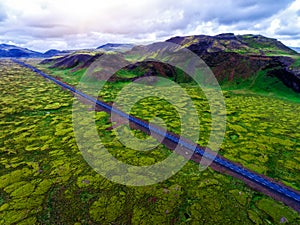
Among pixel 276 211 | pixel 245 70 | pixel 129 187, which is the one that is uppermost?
pixel 245 70

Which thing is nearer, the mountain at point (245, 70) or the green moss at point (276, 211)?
the green moss at point (276, 211)

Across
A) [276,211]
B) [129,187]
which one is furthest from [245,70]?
[129,187]

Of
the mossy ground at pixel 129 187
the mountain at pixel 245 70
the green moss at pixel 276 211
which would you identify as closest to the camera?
the green moss at pixel 276 211

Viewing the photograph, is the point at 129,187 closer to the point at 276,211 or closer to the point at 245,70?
the point at 276,211

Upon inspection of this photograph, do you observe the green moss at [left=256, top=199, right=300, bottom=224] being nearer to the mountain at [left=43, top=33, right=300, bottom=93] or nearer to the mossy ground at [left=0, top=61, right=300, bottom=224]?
the mossy ground at [left=0, top=61, right=300, bottom=224]

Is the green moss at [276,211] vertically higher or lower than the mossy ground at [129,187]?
higher

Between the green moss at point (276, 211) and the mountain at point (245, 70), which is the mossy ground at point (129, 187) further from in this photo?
the mountain at point (245, 70)

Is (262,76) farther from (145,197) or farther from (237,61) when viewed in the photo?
(145,197)

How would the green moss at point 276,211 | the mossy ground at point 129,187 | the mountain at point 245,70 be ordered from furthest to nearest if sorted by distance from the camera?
the mountain at point 245,70 < the mossy ground at point 129,187 < the green moss at point 276,211

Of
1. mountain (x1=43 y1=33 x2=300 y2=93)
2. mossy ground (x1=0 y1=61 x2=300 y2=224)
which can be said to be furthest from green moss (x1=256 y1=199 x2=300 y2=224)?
mountain (x1=43 y1=33 x2=300 y2=93)

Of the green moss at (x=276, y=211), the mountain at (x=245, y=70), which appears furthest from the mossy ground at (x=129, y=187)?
the mountain at (x=245, y=70)
